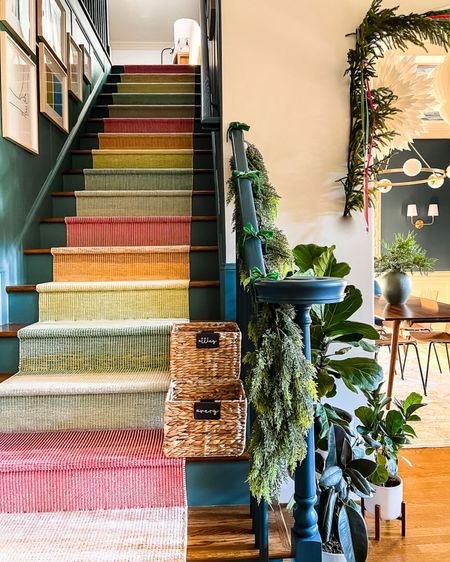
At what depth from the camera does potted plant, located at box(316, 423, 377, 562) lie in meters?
1.41

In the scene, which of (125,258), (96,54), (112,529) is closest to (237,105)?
(125,258)

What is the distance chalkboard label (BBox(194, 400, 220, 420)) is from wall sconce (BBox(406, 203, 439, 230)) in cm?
697

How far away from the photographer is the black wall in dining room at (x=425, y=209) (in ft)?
25.5

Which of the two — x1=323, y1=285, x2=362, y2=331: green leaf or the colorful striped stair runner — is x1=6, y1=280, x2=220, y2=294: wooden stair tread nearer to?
the colorful striped stair runner

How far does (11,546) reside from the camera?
123 centimetres

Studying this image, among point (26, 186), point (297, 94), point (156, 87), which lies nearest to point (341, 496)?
point (297, 94)

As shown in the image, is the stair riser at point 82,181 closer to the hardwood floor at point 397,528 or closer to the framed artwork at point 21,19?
the framed artwork at point 21,19

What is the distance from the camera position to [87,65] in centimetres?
368

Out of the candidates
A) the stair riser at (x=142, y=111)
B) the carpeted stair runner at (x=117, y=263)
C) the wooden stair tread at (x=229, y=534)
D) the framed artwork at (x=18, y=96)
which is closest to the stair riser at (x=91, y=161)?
the framed artwork at (x=18, y=96)

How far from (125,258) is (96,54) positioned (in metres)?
2.56

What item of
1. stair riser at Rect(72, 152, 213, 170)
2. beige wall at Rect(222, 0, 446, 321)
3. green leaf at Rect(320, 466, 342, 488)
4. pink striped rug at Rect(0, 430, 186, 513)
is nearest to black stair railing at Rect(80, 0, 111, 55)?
stair riser at Rect(72, 152, 213, 170)

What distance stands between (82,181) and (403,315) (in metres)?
2.54

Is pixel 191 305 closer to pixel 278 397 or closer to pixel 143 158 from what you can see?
pixel 278 397

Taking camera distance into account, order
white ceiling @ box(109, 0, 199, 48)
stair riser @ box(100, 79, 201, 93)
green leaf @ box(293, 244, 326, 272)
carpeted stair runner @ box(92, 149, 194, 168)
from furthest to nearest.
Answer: white ceiling @ box(109, 0, 199, 48), stair riser @ box(100, 79, 201, 93), carpeted stair runner @ box(92, 149, 194, 168), green leaf @ box(293, 244, 326, 272)
